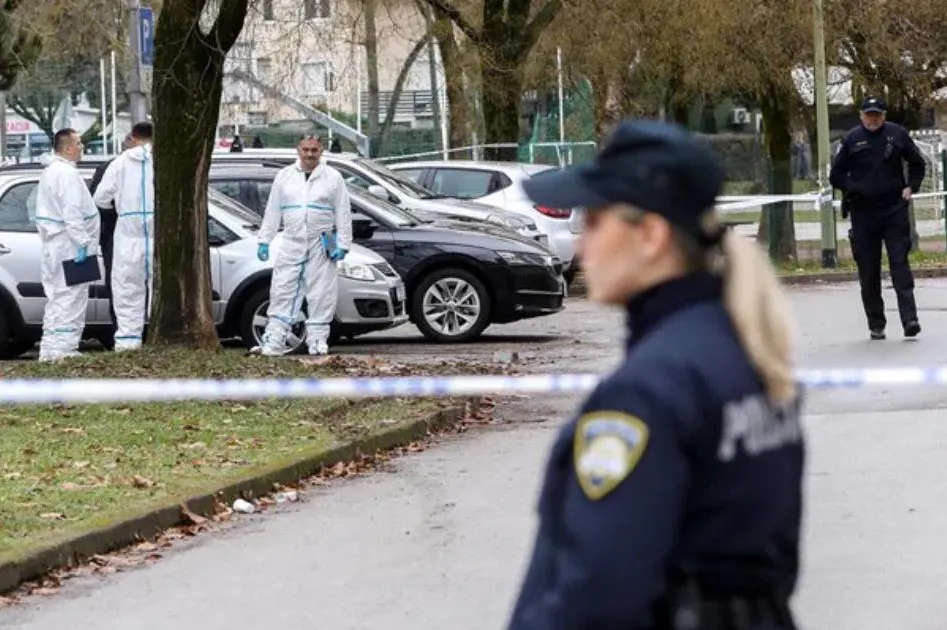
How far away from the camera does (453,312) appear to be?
1952cm

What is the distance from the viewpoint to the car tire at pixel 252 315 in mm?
18250

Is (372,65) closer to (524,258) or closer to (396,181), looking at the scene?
(396,181)

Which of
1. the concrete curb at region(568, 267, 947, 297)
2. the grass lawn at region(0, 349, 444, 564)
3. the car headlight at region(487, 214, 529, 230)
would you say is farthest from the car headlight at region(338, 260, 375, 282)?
the concrete curb at region(568, 267, 947, 297)

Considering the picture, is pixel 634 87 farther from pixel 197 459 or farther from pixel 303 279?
pixel 197 459

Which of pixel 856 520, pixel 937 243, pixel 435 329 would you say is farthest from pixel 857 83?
pixel 856 520

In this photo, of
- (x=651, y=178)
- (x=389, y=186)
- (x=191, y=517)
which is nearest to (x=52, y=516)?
(x=191, y=517)

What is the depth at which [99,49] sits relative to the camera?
32.9 metres

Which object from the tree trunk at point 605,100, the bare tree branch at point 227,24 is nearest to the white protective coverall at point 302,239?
the bare tree branch at point 227,24

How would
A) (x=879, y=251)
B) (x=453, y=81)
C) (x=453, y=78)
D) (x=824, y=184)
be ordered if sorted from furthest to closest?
(x=453, y=81), (x=453, y=78), (x=824, y=184), (x=879, y=251)

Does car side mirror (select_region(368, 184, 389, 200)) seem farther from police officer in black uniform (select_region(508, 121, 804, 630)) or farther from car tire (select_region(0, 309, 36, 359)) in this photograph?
police officer in black uniform (select_region(508, 121, 804, 630))

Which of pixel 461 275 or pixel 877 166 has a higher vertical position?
pixel 877 166

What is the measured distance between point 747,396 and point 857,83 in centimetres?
3120

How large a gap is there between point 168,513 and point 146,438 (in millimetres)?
2486

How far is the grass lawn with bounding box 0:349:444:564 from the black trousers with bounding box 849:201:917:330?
4.15 meters
